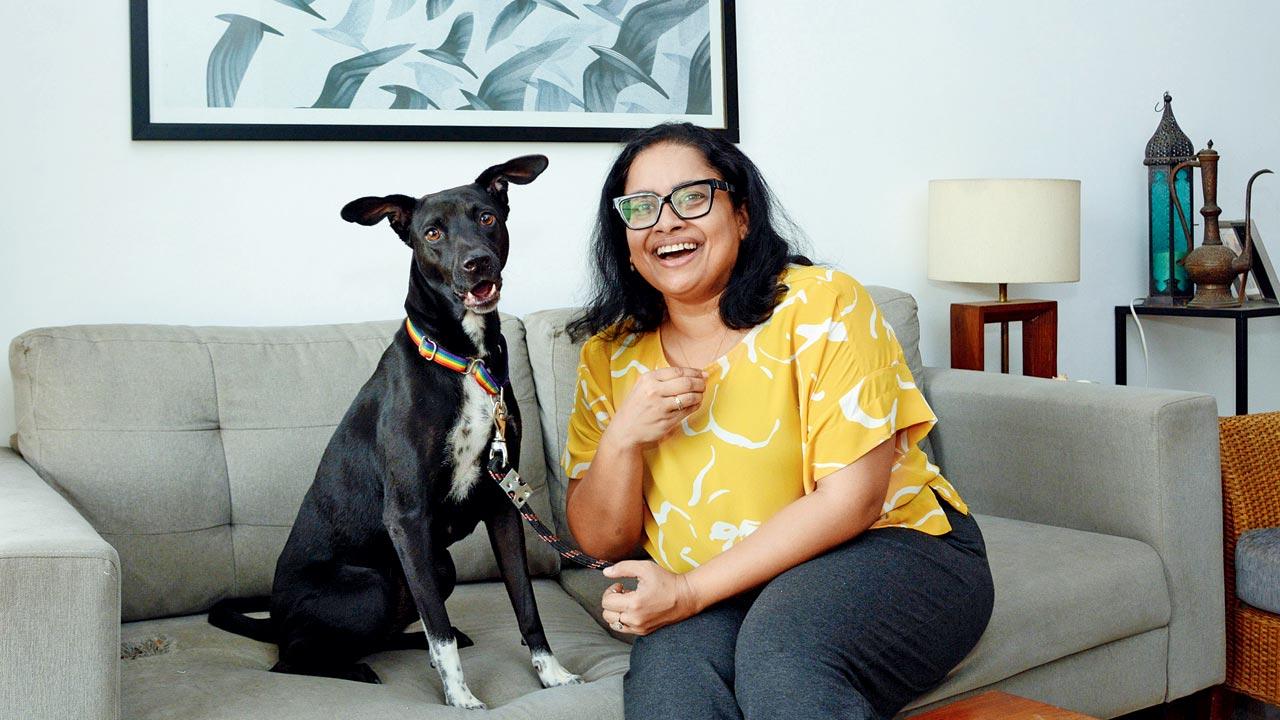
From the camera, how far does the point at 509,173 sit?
5.39 feet

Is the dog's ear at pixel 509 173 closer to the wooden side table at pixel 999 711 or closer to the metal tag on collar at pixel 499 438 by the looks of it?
the metal tag on collar at pixel 499 438

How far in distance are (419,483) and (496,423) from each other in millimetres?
136

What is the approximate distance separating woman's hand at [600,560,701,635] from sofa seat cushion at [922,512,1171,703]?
0.44 m

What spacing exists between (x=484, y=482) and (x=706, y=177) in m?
0.55

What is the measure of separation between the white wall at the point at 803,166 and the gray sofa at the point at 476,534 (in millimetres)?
236

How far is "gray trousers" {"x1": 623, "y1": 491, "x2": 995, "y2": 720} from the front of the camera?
129cm

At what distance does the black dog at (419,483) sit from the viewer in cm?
151

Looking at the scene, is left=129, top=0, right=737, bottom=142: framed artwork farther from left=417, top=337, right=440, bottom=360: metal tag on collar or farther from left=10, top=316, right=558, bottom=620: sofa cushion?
left=417, top=337, right=440, bottom=360: metal tag on collar

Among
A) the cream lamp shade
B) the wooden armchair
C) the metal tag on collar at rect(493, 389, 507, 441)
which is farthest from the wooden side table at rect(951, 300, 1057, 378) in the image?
the metal tag on collar at rect(493, 389, 507, 441)

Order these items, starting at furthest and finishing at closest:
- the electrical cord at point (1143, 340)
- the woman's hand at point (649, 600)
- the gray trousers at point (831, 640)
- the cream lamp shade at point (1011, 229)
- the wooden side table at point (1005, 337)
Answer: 1. the electrical cord at point (1143, 340)
2. the wooden side table at point (1005, 337)
3. the cream lamp shade at point (1011, 229)
4. the woman's hand at point (649, 600)
5. the gray trousers at point (831, 640)

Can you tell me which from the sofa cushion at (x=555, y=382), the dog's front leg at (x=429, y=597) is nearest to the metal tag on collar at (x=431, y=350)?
the dog's front leg at (x=429, y=597)

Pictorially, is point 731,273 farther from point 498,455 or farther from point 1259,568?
point 1259,568

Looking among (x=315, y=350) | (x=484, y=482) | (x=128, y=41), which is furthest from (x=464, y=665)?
(x=128, y=41)

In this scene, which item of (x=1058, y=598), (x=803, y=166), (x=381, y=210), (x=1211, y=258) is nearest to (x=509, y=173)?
(x=381, y=210)
